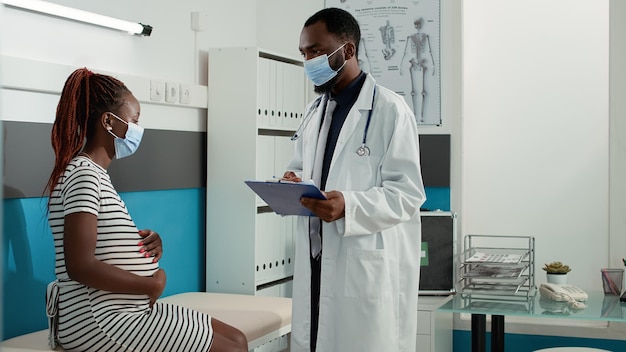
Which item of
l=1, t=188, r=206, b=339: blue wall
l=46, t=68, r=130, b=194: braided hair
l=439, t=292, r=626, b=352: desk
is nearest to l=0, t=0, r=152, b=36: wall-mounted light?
l=46, t=68, r=130, b=194: braided hair

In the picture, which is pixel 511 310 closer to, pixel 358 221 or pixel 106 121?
pixel 358 221

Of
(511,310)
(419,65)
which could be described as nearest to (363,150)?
(511,310)

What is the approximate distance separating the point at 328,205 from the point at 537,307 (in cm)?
130

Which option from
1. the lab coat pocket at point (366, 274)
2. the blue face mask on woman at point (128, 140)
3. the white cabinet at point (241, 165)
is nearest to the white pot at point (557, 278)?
the white cabinet at point (241, 165)

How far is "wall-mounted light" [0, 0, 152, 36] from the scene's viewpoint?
2518 mm

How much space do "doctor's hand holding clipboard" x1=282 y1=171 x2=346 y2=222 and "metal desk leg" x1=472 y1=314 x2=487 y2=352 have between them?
1.20m

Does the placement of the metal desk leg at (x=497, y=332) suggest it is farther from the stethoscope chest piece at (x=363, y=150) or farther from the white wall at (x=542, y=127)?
the white wall at (x=542, y=127)

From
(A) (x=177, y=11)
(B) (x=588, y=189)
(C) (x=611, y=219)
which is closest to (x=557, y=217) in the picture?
(B) (x=588, y=189)

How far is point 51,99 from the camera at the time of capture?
2.66m

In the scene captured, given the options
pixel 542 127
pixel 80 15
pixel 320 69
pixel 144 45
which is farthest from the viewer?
pixel 542 127

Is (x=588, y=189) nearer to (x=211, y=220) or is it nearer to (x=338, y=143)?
(x=211, y=220)

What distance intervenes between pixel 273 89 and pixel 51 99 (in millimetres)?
1210

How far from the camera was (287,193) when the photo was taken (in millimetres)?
2080

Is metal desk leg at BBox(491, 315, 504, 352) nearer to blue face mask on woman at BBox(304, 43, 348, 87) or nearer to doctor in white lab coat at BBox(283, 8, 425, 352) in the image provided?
doctor in white lab coat at BBox(283, 8, 425, 352)
